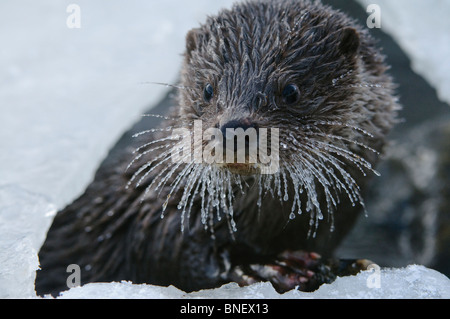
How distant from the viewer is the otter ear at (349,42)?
84.2 inches

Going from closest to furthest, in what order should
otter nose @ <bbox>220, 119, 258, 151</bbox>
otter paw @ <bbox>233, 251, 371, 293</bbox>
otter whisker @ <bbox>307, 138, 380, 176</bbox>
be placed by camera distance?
otter nose @ <bbox>220, 119, 258, 151</bbox>, otter whisker @ <bbox>307, 138, 380, 176</bbox>, otter paw @ <bbox>233, 251, 371, 293</bbox>

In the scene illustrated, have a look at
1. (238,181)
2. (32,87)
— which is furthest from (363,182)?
(32,87)

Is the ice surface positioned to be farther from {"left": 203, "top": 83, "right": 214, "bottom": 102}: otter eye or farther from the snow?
{"left": 203, "top": 83, "right": 214, "bottom": 102}: otter eye

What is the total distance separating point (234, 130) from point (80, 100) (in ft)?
5.06

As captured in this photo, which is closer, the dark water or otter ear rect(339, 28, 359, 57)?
otter ear rect(339, 28, 359, 57)

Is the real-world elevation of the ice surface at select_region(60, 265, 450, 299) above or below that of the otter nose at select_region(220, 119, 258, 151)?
below

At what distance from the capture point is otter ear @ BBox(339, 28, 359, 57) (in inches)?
84.2

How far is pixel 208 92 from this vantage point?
2.08m

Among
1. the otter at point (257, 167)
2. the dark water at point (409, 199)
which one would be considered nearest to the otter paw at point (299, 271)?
the otter at point (257, 167)

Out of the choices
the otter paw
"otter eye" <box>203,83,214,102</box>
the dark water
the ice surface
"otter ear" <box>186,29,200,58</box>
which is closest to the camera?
the ice surface

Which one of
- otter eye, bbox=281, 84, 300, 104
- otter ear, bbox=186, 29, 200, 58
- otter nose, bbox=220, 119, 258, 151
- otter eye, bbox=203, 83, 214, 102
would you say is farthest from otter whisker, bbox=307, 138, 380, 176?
otter ear, bbox=186, 29, 200, 58

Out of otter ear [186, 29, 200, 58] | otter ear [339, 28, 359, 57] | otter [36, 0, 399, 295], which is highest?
otter ear [186, 29, 200, 58]

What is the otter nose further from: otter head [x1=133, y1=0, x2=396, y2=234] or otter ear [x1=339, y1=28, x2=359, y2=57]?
otter ear [x1=339, y1=28, x2=359, y2=57]

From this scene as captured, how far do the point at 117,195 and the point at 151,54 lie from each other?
104 cm
